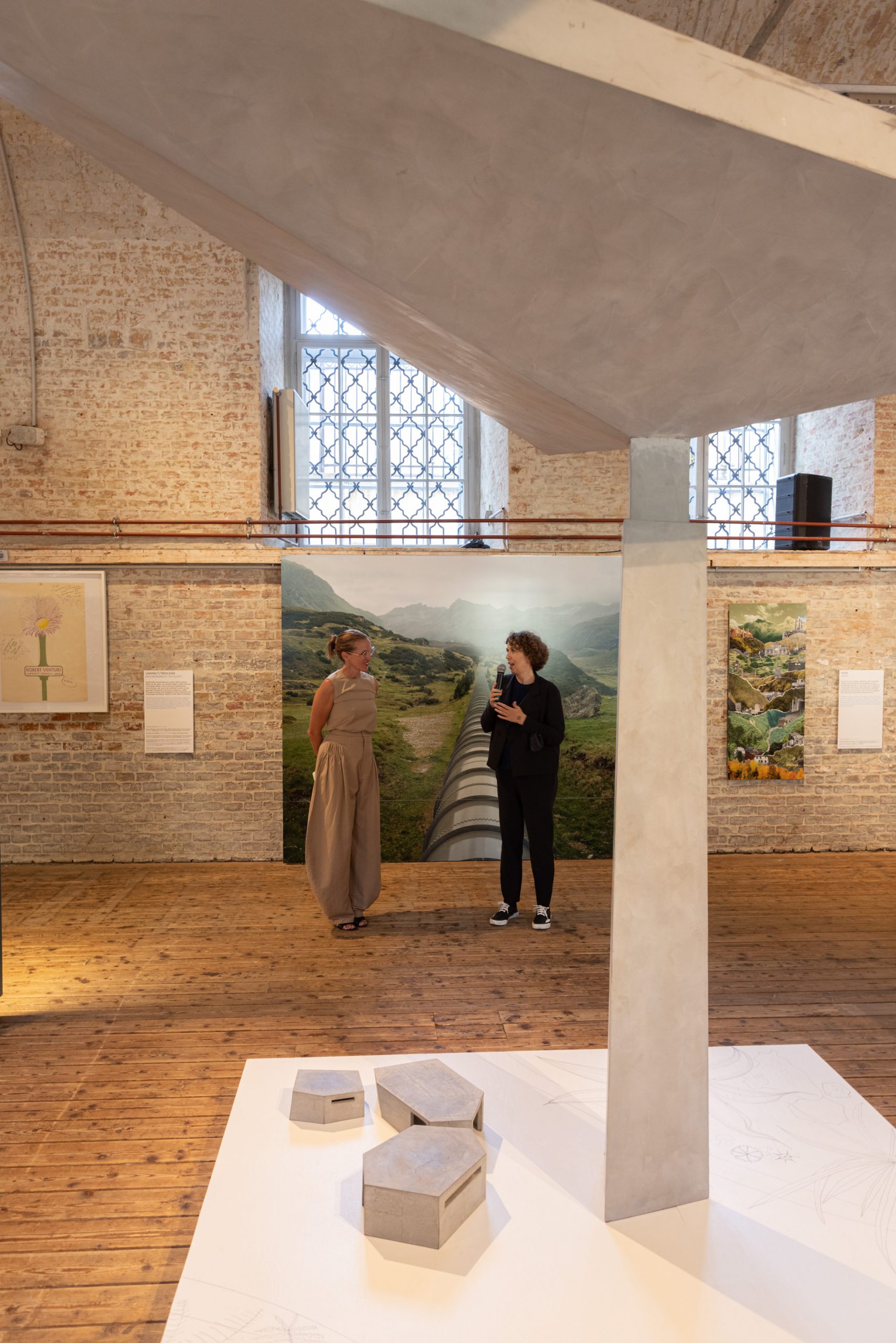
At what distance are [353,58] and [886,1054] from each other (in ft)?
12.9

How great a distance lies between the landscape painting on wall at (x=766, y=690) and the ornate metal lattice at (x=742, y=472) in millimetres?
1833

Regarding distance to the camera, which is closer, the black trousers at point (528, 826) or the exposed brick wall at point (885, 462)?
the black trousers at point (528, 826)

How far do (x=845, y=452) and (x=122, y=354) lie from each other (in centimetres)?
616

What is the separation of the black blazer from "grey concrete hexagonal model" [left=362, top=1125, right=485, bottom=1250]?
2.60m

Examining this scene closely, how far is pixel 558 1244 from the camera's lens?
7.70ft

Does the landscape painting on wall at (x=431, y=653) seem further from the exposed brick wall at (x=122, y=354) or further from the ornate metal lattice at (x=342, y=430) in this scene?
the ornate metal lattice at (x=342, y=430)

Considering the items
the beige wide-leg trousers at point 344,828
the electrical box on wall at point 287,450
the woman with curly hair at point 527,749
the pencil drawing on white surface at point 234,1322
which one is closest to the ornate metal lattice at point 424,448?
the electrical box on wall at point 287,450

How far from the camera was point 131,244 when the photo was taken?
6.83 meters

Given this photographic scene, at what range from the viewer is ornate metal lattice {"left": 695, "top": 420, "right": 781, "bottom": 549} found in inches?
354

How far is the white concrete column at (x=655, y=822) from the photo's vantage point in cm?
242

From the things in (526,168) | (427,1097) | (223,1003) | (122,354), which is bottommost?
(223,1003)

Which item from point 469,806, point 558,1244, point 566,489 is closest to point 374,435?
point 566,489

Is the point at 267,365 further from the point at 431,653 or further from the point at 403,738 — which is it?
the point at 403,738

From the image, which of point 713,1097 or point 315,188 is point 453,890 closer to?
point 713,1097
